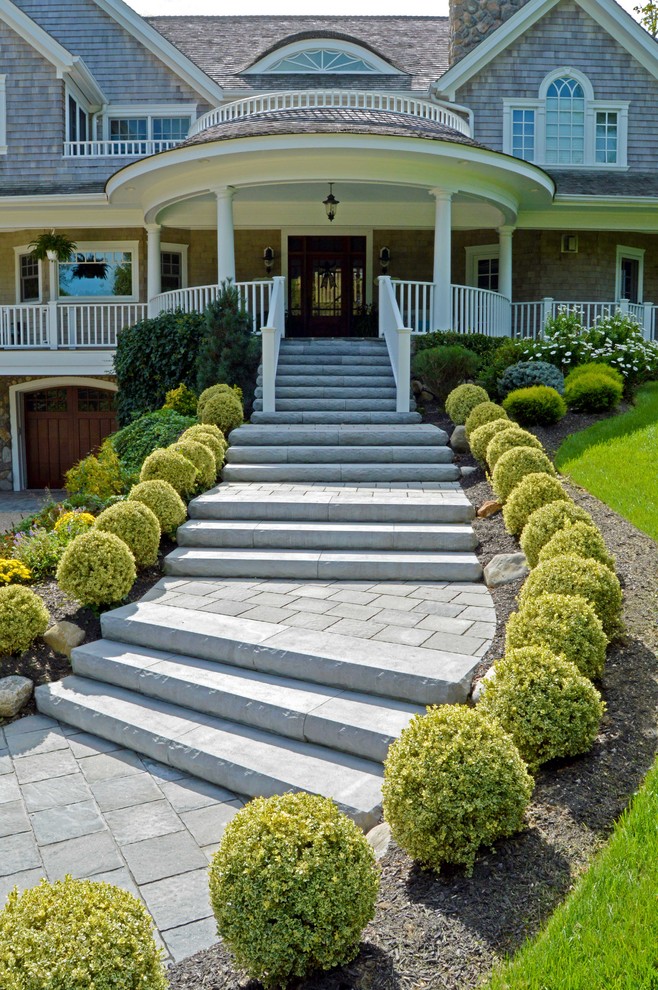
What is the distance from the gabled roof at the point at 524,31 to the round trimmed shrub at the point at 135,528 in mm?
14982

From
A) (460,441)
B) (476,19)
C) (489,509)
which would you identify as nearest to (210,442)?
(460,441)

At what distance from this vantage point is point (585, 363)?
12.9 meters

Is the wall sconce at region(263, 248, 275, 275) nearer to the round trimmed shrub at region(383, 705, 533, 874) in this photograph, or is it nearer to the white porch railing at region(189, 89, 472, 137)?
the white porch railing at region(189, 89, 472, 137)

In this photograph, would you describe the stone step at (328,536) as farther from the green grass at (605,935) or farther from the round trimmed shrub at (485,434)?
the green grass at (605,935)

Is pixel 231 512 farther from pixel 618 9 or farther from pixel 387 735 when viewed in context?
pixel 618 9

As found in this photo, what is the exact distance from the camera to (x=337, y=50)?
Result: 782 inches

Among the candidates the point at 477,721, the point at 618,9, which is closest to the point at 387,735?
the point at 477,721

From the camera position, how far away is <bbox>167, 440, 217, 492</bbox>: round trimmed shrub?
30.9 ft

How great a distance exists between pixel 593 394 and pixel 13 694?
26.6 feet

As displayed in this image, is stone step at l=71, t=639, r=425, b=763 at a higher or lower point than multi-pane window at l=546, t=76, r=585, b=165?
lower

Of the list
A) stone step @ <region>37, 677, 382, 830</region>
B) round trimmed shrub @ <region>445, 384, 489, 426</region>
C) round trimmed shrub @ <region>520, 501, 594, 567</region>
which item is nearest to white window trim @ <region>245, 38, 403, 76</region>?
round trimmed shrub @ <region>445, 384, 489, 426</region>

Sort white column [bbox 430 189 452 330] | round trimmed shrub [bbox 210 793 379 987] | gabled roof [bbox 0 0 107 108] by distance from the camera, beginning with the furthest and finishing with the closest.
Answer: gabled roof [bbox 0 0 107 108]
white column [bbox 430 189 452 330]
round trimmed shrub [bbox 210 793 379 987]

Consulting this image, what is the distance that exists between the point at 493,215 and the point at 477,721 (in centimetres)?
1550

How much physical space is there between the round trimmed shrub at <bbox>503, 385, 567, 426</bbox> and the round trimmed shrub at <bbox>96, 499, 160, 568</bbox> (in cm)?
511
